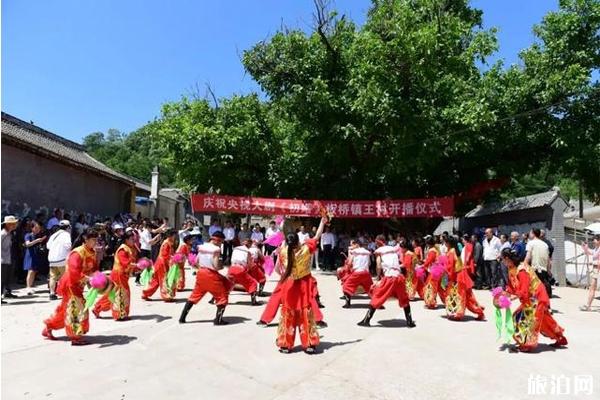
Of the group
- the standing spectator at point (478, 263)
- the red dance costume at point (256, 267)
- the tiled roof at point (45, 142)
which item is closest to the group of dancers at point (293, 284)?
the red dance costume at point (256, 267)

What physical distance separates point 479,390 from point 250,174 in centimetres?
1575

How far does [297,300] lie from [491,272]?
8.50 m

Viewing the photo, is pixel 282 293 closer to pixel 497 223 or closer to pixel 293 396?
pixel 293 396

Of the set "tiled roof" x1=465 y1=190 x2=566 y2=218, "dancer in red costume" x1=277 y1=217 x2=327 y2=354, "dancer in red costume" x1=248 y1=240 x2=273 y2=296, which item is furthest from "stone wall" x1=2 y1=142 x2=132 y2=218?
"tiled roof" x1=465 y1=190 x2=566 y2=218

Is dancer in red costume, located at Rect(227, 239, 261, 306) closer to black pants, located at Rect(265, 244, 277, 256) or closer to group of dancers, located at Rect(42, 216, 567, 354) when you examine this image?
group of dancers, located at Rect(42, 216, 567, 354)

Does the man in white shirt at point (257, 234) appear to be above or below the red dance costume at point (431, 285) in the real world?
above

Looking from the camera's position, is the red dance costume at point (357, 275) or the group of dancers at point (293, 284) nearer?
the group of dancers at point (293, 284)

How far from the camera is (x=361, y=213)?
1869 centimetres

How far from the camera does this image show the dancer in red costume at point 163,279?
36.3 feet

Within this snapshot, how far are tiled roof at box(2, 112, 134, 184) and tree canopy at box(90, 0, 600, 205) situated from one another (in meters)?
3.04

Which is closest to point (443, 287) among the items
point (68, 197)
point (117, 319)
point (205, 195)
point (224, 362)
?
point (224, 362)

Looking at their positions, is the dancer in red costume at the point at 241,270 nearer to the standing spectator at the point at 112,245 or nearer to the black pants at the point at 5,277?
the black pants at the point at 5,277

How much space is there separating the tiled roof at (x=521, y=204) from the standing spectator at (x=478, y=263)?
2.70 metres

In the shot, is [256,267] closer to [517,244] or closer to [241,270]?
[241,270]
